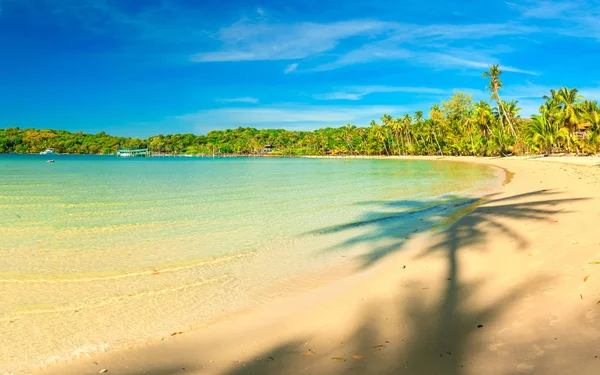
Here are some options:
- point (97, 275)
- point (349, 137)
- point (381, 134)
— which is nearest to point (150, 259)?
point (97, 275)

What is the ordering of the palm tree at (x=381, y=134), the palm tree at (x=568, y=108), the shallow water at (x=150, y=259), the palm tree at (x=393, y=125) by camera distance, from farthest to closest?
the palm tree at (x=381, y=134) → the palm tree at (x=393, y=125) → the palm tree at (x=568, y=108) → the shallow water at (x=150, y=259)

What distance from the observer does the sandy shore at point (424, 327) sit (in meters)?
3.79

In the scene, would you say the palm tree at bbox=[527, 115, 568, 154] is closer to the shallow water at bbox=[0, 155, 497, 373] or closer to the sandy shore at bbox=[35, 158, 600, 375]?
the shallow water at bbox=[0, 155, 497, 373]

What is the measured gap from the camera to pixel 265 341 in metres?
4.77

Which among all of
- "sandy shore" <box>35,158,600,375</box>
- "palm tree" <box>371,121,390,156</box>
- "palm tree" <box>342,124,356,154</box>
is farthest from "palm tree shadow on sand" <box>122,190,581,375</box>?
"palm tree" <box>342,124,356,154</box>

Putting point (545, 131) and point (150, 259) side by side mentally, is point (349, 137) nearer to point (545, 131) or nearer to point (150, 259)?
point (545, 131)

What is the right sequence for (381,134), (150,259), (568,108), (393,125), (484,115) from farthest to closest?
(381,134), (393,125), (484,115), (568,108), (150,259)

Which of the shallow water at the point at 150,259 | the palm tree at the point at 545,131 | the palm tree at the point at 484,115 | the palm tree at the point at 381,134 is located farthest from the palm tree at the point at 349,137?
the shallow water at the point at 150,259

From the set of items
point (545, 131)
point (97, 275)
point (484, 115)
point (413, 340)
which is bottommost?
point (97, 275)

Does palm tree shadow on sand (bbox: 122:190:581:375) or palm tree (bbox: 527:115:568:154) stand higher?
palm tree (bbox: 527:115:568:154)

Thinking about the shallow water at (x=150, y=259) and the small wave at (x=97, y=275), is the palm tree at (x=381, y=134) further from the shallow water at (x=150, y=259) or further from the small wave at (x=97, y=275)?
the small wave at (x=97, y=275)

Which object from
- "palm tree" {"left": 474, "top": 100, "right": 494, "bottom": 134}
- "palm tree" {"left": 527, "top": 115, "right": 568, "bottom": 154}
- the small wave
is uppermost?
"palm tree" {"left": 474, "top": 100, "right": 494, "bottom": 134}

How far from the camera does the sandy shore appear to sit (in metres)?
3.79

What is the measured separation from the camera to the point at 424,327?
4.66 m
